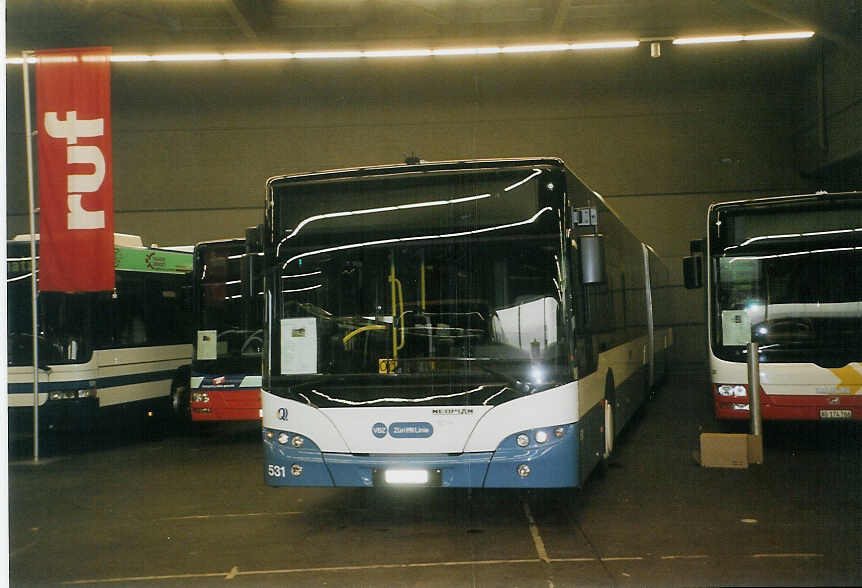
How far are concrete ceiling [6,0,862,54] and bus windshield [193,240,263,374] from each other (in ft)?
14.8

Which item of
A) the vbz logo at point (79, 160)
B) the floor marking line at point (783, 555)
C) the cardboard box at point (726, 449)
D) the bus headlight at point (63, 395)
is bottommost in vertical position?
the floor marking line at point (783, 555)

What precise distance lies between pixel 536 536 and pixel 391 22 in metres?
11.9

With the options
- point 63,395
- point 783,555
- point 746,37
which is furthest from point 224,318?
point 746,37

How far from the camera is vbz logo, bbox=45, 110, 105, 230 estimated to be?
34.5ft

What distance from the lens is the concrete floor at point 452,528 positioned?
6.45m

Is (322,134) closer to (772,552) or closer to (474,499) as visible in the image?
(474,499)

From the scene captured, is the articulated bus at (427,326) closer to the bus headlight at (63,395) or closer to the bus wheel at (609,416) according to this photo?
the bus wheel at (609,416)

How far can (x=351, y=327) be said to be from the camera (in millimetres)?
7398

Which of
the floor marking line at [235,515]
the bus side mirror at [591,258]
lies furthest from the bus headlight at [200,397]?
the bus side mirror at [591,258]

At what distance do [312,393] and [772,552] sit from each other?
11.5 feet

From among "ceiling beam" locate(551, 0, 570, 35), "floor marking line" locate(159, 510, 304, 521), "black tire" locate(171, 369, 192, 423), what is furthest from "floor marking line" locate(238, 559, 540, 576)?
"ceiling beam" locate(551, 0, 570, 35)

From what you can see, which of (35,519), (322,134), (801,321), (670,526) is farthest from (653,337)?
(35,519)

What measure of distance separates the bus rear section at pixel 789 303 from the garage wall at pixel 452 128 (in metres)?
9.99

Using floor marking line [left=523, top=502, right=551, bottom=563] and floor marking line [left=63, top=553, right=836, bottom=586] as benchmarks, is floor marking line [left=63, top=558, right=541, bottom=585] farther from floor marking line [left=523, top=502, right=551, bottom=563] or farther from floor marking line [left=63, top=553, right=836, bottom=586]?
floor marking line [left=523, top=502, right=551, bottom=563]
